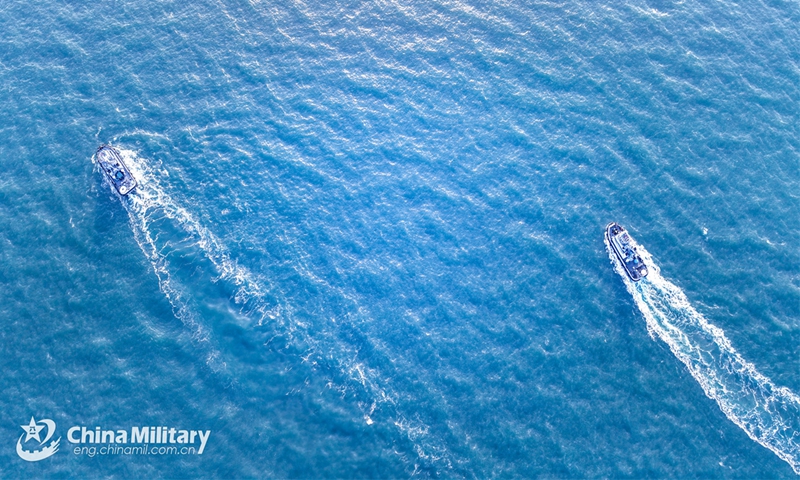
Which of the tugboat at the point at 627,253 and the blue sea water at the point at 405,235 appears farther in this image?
the tugboat at the point at 627,253

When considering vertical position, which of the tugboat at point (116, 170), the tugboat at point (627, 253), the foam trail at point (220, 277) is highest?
the tugboat at point (627, 253)

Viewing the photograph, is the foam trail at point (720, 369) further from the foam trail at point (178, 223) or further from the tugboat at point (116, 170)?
the tugboat at point (116, 170)

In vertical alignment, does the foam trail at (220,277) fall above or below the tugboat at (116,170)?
below

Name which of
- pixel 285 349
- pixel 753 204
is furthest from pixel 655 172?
pixel 285 349

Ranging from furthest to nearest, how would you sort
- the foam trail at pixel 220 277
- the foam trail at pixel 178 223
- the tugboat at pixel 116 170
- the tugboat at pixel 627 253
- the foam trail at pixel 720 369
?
the tugboat at pixel 116 170 → the foam trail at pixel 178 223 → the tugboat at pixel 627 253 → the foam trail at pixel 220 277 → the foam trail at pixel 720 369

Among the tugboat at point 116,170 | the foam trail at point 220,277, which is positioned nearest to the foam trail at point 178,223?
the foam trail at point 220,277

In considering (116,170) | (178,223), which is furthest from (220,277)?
(116,170)
